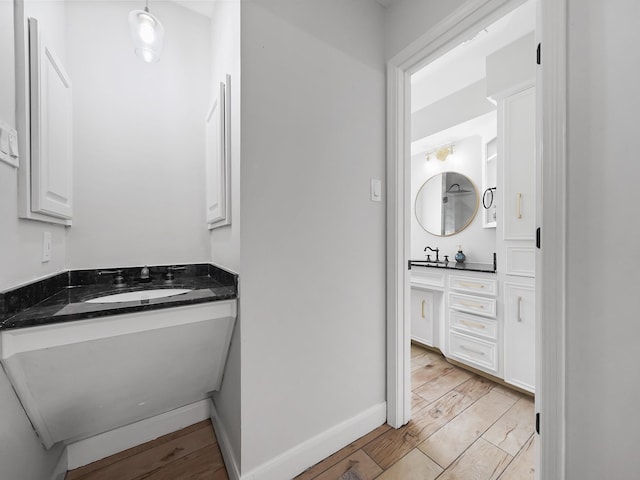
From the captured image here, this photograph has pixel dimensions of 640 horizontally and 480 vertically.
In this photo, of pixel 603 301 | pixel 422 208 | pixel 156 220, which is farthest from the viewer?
pixel 422 208

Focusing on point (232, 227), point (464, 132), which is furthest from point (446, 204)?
point (232, 227)

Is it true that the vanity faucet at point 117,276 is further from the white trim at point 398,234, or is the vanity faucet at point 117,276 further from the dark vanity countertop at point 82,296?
the white trim at point 398,234

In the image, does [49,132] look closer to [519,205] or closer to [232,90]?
[232,90]

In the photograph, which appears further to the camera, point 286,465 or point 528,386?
point 528,386

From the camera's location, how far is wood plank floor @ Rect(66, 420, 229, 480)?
1.25 meters

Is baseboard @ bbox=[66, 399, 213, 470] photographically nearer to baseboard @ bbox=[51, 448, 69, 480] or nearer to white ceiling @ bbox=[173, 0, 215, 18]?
baseboard @ bbox=[51, 448, 69, 480]

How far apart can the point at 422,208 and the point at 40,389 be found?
3.36 m

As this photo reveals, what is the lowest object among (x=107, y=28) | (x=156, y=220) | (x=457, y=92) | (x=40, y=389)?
(x=40, y=389)

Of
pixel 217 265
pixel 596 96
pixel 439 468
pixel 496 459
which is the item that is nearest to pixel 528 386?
pixel 496 459

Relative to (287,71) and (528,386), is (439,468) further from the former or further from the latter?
(287,71)

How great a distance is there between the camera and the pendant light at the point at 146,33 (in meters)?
1.18

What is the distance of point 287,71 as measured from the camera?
121cm

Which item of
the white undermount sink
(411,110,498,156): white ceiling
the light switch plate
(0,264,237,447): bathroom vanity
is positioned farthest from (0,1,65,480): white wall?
(411,110,498,156): white ceiling

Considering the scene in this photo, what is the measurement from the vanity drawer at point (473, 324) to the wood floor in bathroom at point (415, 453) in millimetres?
476
